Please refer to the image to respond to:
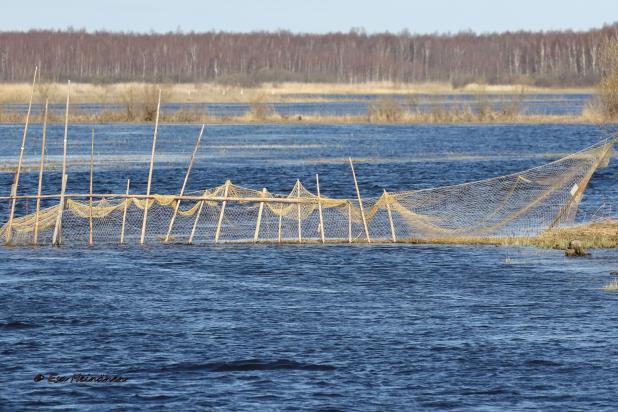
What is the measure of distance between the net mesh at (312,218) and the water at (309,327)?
0.93m

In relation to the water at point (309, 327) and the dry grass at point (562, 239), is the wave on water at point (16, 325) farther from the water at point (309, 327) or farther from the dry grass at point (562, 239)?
the dry grass at point (562, 239)

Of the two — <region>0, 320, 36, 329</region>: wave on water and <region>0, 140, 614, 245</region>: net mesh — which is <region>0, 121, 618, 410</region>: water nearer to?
<region>0, 320, 36, 329</region>: wave on water

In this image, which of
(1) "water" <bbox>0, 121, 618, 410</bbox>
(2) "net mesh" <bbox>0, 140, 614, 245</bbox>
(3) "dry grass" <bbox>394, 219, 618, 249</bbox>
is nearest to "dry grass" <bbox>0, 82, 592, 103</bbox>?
(2) "net mesh" <bbox>0, 140, 614, 245</bbox>

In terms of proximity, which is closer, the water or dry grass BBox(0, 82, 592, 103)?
the water

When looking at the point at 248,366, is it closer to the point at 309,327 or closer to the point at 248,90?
the point at 309,327

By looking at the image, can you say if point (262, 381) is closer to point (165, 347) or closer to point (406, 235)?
point (165, 347)

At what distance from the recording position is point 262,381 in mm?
17484

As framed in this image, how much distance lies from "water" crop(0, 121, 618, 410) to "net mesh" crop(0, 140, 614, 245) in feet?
3.06

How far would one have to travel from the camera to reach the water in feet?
55.3

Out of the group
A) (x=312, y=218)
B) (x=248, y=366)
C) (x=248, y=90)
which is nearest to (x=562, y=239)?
(x=312, y=218)

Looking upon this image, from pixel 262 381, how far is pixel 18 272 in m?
10.8

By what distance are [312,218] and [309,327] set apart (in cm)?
1581

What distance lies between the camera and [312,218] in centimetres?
3684

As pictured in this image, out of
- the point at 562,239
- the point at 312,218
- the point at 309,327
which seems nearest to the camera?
the point at 309,327
